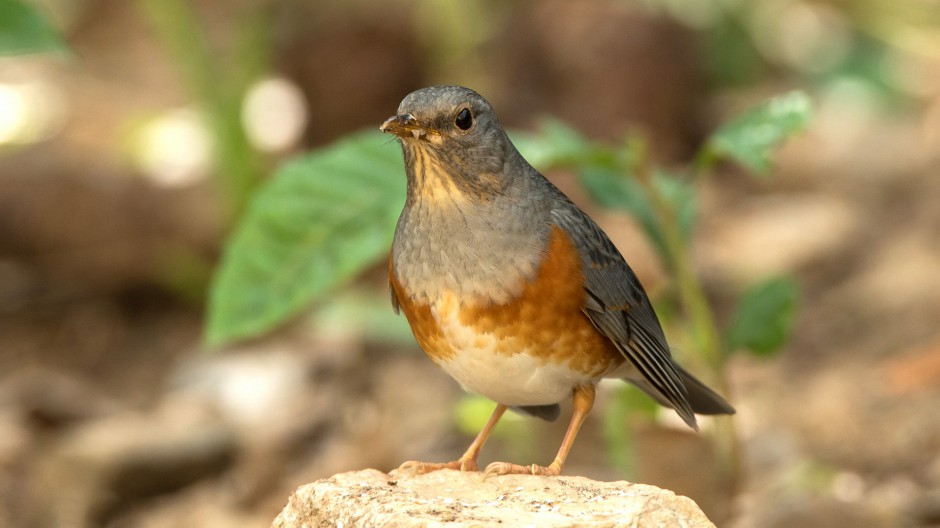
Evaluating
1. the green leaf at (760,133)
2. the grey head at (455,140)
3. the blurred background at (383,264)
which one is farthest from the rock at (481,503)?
the green leaf at (760,133)

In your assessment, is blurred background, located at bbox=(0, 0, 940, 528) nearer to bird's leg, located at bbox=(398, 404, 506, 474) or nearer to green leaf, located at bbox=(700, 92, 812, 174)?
green leaf, located at bbox=(700, 92, 812, 174)

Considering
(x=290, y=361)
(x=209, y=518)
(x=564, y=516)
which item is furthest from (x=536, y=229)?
(x=290, y=361)

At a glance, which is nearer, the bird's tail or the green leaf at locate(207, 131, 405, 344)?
the bird's tail

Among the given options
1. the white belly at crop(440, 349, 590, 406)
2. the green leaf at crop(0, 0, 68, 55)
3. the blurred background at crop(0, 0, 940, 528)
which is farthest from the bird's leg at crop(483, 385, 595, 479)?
the green leaf at crop(0, 0, 68, 55)

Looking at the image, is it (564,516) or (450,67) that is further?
(450,67)

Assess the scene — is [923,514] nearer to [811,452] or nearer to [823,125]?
[811,452]

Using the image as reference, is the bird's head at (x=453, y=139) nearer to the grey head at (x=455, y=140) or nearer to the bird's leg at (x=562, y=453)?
the grey head at (x=455, y=140)

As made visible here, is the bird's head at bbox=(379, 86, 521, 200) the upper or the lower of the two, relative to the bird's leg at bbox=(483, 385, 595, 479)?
upper
